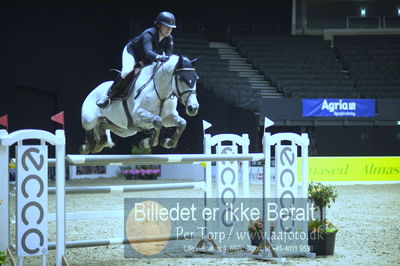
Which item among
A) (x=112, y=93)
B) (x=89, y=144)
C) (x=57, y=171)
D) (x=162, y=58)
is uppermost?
(x=162, y=58)

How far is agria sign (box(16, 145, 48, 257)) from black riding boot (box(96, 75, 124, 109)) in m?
1.46

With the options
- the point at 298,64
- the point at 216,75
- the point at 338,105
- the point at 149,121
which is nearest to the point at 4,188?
the point at 149,121

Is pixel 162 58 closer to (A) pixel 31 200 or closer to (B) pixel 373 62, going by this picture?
(A) pixel 31 200

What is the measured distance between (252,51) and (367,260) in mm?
15127

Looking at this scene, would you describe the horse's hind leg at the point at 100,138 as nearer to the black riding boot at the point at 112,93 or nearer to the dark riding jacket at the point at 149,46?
the black riding boot at the point at 112,93

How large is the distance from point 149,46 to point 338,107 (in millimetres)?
11764

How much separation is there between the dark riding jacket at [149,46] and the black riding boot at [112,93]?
33 cm

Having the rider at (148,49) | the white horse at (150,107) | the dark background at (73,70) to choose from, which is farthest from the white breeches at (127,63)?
the dark background at (73,70)

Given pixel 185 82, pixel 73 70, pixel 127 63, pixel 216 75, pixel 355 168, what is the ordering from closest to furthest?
pixel 185 82
pixel 127 63
pixel 355 168
pixel 73 70
pixel 216 75

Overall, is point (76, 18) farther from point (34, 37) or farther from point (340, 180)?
point (340, 180)

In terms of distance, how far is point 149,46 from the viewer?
5246 mm

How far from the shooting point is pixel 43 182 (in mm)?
4004

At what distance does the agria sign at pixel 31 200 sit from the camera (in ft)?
12.9

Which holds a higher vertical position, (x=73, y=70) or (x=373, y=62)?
(x=373, y=62)
